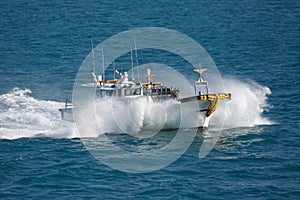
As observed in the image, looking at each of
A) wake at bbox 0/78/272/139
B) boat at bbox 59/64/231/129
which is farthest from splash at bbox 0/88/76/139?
boat at bbox 59/64/231/129

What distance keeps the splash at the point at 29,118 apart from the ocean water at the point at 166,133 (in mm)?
119

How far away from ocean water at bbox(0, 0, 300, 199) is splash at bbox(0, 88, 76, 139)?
12 centimetres

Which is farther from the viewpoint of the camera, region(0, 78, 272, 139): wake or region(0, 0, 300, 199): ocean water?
region(0, 78, 272, 139): wake

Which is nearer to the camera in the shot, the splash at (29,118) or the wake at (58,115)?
the wake at (58,115)

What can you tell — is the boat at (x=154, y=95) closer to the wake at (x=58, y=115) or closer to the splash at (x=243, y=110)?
the wake at (x=58, y=115)

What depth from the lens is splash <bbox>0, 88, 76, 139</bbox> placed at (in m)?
66.1

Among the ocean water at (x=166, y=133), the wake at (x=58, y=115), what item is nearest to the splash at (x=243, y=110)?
the wake at (x=58, y=115)

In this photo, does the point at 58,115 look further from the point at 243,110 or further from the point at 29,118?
the point at 243,110

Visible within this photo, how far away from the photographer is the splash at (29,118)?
66.1 metres

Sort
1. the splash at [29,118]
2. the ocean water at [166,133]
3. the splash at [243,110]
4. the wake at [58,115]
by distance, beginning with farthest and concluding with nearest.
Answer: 1. the splash at [243,110]
2. the splash at [29,118]
3. the wake at [58,115]
4. the ocean water at [166,133]

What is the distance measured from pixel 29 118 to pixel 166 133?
55.8ft

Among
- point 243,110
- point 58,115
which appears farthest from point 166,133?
point 58,115

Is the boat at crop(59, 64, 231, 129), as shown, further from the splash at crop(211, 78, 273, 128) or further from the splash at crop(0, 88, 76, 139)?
the splash at crop(211, 78, 273, 128)

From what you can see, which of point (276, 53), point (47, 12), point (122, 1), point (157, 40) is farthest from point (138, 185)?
point (122, 1)
